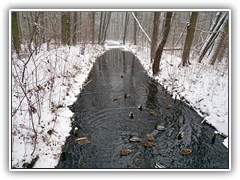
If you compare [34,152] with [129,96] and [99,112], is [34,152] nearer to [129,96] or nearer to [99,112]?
[99,112]

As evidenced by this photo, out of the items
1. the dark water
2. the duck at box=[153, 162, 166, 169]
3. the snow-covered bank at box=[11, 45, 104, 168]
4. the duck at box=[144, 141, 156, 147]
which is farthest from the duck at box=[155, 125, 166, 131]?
the snow-covered bank at box=[11, 45, 104, 168]

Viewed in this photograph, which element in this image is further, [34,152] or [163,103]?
[163,103]

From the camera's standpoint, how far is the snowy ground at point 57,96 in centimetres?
385

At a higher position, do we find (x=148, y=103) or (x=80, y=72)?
(x=80, y=72)

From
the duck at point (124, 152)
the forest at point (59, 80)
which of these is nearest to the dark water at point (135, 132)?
the duck at point (124, 152)

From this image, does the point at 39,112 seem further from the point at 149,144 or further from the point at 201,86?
the point at 201,86

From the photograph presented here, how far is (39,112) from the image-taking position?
463cm

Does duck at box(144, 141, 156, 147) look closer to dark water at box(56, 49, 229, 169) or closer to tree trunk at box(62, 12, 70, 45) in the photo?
dark water at box(56, 49, 229, 169)

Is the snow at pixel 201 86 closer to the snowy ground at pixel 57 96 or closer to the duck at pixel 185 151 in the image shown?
the snowy ground at pixel 57 96

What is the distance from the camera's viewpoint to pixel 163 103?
257 inches

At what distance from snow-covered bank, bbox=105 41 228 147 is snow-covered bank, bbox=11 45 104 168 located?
3.02 meters

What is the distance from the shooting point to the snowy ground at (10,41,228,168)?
385 centimetres
